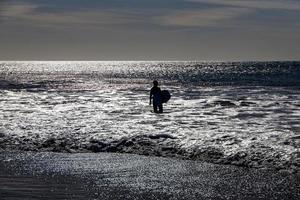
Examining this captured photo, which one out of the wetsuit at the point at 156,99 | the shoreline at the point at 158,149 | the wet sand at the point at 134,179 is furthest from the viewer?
the wetsuit at the point at 156,99

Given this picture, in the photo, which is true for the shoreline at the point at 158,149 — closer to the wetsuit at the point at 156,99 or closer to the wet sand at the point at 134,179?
the wet sand at the point at 134,179

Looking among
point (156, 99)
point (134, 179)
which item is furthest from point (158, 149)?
point (156, 99)

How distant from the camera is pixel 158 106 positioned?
2764 cm

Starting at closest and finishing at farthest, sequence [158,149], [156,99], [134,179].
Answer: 1. [134,179]
2. [158,149]
3. [156,99]

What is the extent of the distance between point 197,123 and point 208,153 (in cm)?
744

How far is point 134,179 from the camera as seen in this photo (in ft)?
35.1

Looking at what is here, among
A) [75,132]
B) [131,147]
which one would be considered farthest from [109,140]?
[75,132]

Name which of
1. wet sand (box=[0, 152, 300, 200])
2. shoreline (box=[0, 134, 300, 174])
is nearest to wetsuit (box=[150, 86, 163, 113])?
shoreline (box=[0, 134, 300, 174])

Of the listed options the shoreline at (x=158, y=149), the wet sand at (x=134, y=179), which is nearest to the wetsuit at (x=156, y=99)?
the shoreline at (x=158, y=149)

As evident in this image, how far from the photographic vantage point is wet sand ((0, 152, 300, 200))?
941 centimetres

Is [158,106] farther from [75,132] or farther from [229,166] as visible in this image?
[229,166]

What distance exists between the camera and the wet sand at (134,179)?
30.9 ft

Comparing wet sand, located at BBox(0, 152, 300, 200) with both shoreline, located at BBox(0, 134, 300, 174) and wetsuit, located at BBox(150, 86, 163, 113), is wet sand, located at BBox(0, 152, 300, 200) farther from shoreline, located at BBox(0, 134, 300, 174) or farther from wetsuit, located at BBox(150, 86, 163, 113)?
wetsuit, located at BBox(150, 86, 163, 113)

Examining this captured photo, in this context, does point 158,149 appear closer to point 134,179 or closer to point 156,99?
point 134,179
